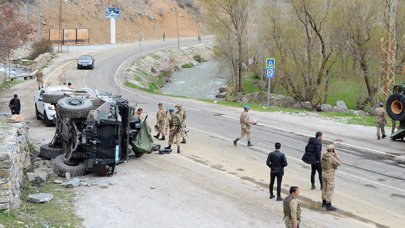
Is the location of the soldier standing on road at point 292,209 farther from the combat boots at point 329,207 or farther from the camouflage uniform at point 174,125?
the camouflage uniform at point 174,125

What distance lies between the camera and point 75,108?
1432 cm

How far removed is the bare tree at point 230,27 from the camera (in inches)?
1646

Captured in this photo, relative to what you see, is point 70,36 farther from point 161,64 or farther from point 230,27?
point 230,27

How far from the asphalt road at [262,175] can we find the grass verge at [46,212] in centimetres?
35

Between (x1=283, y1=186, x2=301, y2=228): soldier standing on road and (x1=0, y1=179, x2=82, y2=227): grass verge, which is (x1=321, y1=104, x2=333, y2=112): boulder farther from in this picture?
(x1=283, y1=186, x2=301, y2=228): soldier standing on road

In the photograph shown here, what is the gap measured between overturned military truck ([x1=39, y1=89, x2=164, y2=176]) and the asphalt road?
589mm

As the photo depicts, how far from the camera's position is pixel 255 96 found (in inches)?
1660

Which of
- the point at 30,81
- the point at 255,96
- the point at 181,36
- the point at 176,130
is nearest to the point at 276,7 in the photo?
the point at 255,96

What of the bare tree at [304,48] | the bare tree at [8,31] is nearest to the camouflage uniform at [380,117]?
the bare tree at [304,48]

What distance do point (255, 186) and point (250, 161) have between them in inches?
103

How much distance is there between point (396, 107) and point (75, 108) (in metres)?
12.5

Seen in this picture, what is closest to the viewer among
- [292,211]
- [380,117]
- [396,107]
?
[292,211]

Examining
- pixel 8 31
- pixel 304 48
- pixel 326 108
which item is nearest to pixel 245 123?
pixel 8 31

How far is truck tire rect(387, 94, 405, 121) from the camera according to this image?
19.7 m
